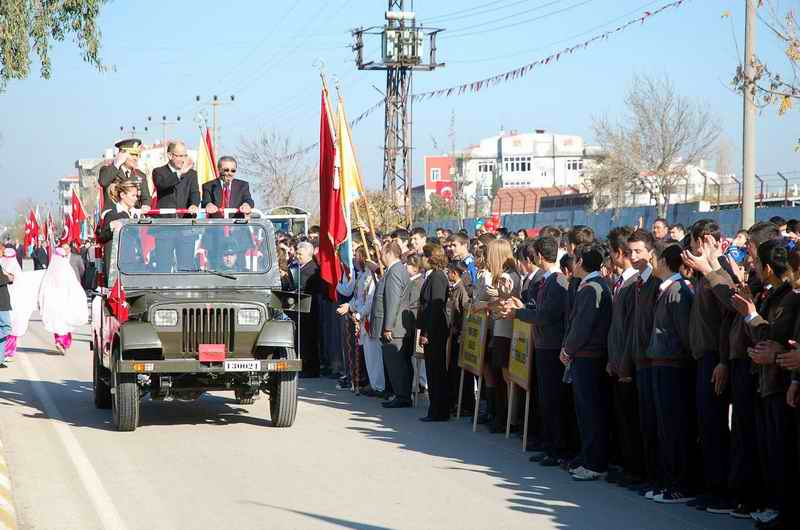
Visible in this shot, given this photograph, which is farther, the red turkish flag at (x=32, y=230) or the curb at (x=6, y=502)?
the red turkish flag at (x=32, y=230)

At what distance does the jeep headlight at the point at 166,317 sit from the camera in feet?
40.7

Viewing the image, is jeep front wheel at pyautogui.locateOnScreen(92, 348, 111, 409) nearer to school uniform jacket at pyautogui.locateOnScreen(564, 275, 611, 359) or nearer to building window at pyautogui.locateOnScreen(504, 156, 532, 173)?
school uniform jacket at pyautogui.locateOnScreen(564, 275, 611, 359)

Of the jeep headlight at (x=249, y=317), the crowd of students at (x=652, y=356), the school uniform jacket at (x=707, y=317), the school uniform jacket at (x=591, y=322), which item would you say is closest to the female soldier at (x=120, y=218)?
the jeep headlight at (x=249, y=317)

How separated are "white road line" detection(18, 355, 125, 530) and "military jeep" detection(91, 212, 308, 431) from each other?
708 mm

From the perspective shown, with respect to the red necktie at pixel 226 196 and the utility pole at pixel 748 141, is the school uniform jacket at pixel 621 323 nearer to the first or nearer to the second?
the red necktie at pixel 226 196

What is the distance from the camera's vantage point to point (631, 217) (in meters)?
39.2

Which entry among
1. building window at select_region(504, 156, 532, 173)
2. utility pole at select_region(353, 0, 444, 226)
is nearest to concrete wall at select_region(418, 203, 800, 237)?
utility pole at select_region(353, 0, 444, 226)

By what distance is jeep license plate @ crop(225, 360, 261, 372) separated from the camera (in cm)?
1223

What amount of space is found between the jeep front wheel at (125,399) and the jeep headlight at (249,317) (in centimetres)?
126

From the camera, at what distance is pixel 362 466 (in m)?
10.6

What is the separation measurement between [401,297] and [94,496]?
20.0 ft

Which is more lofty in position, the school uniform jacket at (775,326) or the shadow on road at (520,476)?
the school uniform jacket at (775,326)

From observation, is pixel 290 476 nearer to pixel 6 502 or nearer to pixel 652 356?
pixel 6 502

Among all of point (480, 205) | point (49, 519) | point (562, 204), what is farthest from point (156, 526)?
point (480, 205)
